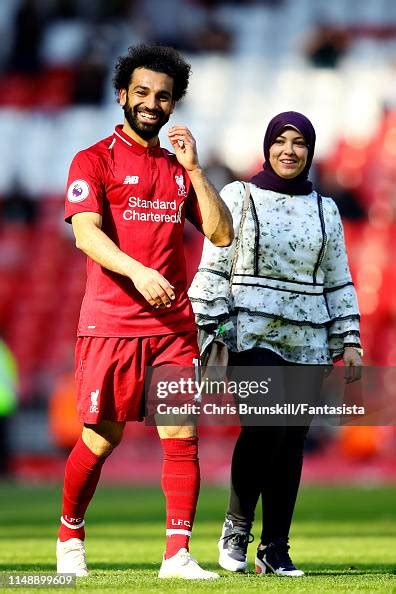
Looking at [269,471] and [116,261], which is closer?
[116,261]

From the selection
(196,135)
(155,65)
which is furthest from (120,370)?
(196,135)

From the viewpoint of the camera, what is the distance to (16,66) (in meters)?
30.2

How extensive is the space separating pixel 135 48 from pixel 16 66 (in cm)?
2454

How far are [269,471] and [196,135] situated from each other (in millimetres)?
21325

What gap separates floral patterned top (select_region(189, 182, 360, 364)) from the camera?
20.6 ft

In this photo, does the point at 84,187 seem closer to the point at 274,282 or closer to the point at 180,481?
the point at 274,282

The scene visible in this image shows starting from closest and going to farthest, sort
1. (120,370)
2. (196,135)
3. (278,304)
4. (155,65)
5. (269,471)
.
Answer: (120,370) → (155,65) → (278,304) → (269,471) → (196,135)

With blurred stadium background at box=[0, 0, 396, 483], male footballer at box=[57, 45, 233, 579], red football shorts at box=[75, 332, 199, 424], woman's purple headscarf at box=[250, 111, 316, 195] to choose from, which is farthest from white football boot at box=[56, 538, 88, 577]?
blurred stadium background at box=[0, 0, 396, 483]

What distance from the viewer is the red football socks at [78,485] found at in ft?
19.6

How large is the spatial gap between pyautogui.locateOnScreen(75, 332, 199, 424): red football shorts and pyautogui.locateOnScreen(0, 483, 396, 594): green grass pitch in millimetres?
629

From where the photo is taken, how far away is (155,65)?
5.99m

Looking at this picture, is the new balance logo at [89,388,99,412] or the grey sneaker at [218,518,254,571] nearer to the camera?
the new balance logo at [89,388,99,412]

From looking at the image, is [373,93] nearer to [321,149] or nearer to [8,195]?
[321,149]

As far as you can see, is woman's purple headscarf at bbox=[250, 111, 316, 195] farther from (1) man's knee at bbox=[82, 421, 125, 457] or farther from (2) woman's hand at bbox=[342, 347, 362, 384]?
(1) man's knee at bbox=[82, 421, 125, 457]
